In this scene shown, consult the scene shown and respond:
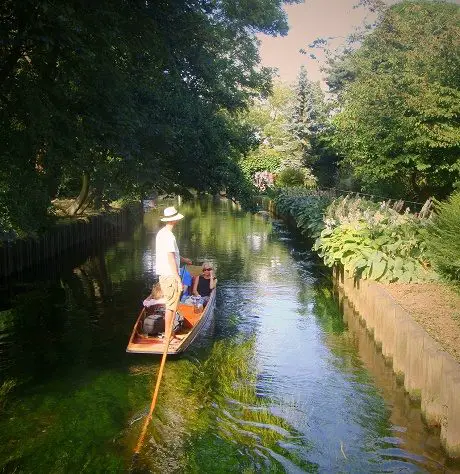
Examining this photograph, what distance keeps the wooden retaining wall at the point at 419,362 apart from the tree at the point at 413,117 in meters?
9.58

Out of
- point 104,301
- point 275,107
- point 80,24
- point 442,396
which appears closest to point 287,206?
point 104,301

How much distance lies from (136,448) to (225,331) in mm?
6432

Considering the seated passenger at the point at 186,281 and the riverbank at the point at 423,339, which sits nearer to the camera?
the riverbank at the point at 423,339

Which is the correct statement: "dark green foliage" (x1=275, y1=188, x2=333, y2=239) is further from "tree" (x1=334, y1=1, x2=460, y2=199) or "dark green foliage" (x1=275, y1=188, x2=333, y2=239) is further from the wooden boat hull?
the wooden boat hull

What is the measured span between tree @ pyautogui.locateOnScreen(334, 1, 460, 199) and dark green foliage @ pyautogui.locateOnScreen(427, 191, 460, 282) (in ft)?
27.1

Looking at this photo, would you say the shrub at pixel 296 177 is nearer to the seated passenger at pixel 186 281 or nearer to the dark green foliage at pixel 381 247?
the dark green foliage at pixel 381 247

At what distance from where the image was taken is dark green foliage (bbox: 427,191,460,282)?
11.9 m

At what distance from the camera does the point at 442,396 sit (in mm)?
7984

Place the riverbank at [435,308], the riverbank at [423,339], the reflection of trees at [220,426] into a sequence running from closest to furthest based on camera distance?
1. the riverbank at [423,339]
2. the reflection of trees at [220,426]
3. the riverbank at [435,308]

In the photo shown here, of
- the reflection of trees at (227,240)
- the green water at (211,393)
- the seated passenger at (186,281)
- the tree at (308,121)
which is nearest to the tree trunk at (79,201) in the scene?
the reflection of trees at (227,240)

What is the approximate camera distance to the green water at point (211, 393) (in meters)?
8.09

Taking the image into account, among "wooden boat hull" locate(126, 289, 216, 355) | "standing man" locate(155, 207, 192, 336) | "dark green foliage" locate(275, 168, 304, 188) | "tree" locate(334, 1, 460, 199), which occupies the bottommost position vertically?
"wooden boat hull" locate(126, 289, 216, 355)

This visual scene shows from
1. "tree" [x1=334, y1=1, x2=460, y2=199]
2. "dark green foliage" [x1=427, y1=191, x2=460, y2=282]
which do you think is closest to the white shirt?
"dark green foliage" [x1=427, y1=191, x2=460, y2=282]

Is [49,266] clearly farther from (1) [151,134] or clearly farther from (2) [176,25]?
(2) [176,25]
